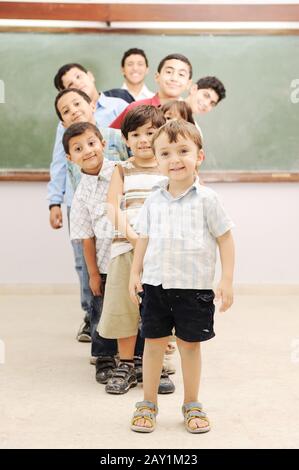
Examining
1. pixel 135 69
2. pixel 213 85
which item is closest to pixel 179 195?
pixel 213 85

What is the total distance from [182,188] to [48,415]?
82cm

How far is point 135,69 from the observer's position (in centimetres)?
474

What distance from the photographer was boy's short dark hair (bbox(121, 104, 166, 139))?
2.67 m

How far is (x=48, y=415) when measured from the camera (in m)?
2.52

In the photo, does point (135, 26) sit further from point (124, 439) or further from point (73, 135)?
point (124, 439)

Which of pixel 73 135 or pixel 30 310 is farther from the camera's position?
pixel 30 310

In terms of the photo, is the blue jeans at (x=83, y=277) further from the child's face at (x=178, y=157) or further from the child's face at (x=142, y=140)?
the child's face at (x=178, y=157)

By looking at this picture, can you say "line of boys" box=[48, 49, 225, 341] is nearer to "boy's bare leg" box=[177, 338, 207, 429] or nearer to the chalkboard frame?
the chalkboard frame

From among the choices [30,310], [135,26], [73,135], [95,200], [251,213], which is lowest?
[30,310]

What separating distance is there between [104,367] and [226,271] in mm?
856

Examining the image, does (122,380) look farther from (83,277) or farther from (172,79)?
(172,79)

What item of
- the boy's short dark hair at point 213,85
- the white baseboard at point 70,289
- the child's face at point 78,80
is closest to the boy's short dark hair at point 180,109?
the child's face at point 78,80

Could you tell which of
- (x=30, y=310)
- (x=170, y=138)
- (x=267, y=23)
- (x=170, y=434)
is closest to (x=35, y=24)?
(x=267, y=23)

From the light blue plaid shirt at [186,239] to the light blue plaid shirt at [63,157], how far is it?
1545 millimetres
